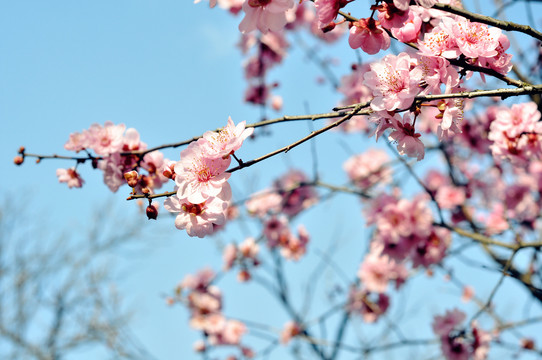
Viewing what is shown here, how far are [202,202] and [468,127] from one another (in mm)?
2671

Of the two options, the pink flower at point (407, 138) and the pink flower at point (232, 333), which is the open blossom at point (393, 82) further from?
the pink flower at point (232, 333)

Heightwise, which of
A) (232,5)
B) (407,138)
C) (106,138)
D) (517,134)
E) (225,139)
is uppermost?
(232,5)

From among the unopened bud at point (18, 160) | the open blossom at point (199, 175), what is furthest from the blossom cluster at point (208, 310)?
the open blossom at point (199, 175)

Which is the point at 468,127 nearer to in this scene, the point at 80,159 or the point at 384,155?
the point at 384,155

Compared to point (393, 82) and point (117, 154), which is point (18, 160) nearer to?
point (117, 154)

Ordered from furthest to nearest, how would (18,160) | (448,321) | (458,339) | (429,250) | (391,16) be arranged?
(429,250) → (448,321) → (458,339) → (18,160) → (391,16)

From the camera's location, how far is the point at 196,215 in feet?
3.88

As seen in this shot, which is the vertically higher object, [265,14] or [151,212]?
[265,14]

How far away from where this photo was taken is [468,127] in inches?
128

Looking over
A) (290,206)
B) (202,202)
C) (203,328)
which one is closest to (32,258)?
(203,328)

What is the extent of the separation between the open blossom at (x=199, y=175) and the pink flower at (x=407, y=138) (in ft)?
1.53

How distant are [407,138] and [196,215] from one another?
608 millimetres

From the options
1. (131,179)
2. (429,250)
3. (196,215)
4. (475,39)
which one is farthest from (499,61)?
(429,250)

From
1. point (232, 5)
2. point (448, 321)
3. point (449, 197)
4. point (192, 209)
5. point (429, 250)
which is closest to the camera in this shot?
point (192, 209)
